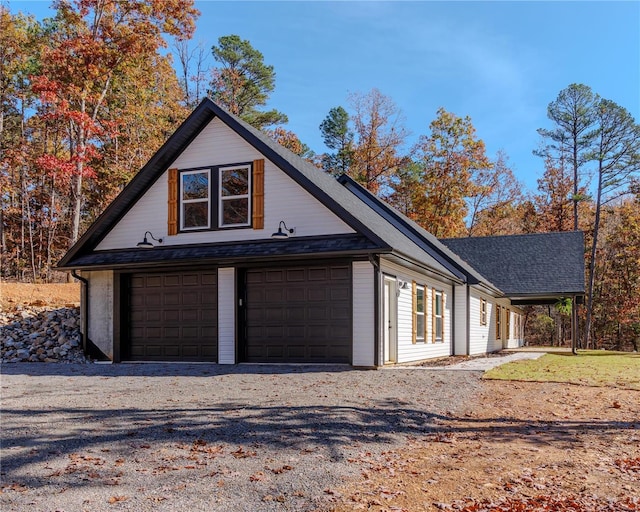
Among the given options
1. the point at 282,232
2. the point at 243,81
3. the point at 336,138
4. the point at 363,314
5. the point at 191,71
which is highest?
the point at 191,71

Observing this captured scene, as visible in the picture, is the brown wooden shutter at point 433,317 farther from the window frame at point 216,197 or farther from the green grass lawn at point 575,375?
the window frame at point 216,197

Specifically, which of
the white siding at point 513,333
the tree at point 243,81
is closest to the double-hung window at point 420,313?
the white siding at point 513,333

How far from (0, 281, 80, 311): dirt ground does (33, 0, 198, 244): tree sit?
3.87m

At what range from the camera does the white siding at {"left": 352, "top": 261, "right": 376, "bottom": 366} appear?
41.7ft

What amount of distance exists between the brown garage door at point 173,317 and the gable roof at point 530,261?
47.4 feet

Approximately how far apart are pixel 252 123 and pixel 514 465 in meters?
32.5

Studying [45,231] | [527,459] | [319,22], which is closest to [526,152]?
[319,22]

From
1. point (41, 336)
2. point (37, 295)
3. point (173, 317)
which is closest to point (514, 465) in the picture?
point (173, 317)

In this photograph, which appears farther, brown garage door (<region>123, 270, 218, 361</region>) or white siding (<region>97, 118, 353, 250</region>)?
brown garage door (<region>123, 270, 218, 361</region>)

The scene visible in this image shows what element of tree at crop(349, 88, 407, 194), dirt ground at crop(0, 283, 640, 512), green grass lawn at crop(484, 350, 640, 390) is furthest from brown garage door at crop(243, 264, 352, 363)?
tree at crop(349, 88, 407, 194)

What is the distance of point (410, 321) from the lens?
1519 cm

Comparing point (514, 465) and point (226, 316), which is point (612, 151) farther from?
point (514, 465)

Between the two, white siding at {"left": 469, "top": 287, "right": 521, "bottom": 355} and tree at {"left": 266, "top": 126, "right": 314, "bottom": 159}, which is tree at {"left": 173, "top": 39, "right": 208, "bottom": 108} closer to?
tree at {"left": 266, "top": 126, "right": 314, "bottom": 159}

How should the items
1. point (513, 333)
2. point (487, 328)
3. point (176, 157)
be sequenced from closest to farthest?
point (176, 157)
point (487, 328)
point (513, 333)
